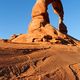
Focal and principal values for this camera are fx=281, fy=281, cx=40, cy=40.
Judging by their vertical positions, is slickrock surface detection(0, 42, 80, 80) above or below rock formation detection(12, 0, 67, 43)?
below

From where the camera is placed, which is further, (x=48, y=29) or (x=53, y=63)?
(x=48, y=29)

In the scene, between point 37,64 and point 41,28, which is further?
point 41,28

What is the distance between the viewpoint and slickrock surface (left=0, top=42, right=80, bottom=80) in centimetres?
1170

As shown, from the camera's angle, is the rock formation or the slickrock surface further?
the rock formation

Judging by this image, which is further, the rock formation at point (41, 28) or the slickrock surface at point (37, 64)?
the rock formation at point (41, 28)

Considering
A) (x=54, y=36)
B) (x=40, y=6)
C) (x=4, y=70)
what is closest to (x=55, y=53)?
(x=4, y=70)

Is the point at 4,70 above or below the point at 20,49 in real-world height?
below

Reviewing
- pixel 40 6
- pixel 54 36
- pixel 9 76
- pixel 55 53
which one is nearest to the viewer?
pixel 9 76

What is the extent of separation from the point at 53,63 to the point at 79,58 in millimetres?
2223

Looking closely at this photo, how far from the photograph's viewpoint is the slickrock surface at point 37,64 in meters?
11.7

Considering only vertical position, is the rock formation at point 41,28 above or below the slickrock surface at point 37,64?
above

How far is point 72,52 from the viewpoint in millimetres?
15945

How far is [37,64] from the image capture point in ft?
42.3

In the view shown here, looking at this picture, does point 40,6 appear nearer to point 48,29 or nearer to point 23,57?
point 48,29
